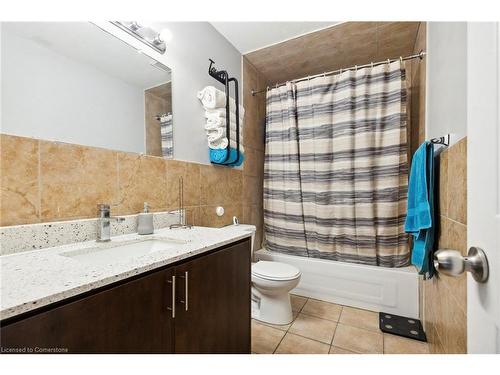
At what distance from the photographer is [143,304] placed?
0.62 m

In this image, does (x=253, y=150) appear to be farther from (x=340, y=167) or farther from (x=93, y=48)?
(x=93, y=48)

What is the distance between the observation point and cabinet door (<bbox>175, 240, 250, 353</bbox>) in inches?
29.6

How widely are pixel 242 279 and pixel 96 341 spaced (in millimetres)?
636

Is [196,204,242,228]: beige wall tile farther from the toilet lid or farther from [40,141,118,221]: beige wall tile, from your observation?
[40,141,118,221]: beige wall tile

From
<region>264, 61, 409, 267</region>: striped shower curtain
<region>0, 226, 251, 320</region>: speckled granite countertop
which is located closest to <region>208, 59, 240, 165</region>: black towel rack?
<region>264, 61, 409, 267</region>: striped shower curtain

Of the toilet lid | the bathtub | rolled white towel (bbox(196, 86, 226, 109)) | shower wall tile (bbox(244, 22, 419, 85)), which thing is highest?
shower wall tile (bbox(244, 22, 419, 85))

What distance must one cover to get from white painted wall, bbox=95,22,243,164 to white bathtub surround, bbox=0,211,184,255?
2.04ft

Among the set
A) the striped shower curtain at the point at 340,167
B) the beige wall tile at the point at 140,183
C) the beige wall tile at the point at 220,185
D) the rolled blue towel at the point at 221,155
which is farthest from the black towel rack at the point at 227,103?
the striped shower curtain at the point at 340,167

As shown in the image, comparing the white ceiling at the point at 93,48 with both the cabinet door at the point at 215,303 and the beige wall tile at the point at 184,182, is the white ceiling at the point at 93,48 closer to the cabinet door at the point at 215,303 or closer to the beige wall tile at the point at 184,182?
the beige wall tile at the point at 184,182

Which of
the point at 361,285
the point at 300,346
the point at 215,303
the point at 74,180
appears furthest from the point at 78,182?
the point at 361,285

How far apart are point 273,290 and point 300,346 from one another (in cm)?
36
